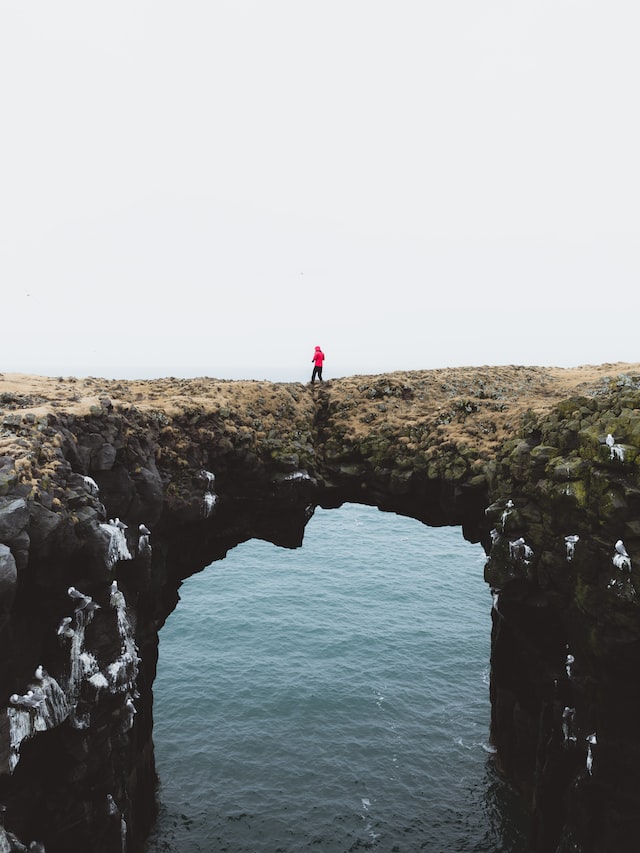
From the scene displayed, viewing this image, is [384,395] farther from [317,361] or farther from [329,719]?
[329,719]

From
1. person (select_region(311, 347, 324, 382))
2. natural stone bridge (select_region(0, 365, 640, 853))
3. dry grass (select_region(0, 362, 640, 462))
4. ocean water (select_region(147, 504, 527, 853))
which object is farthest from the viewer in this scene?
person (select_region(311, 347, 324, 382))

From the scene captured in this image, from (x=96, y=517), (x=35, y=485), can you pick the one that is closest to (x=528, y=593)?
(x=96, y=517)

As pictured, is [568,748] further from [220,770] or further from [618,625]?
[220,770]

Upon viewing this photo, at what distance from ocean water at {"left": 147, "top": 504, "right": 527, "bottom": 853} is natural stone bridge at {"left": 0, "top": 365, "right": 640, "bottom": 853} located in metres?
3.02

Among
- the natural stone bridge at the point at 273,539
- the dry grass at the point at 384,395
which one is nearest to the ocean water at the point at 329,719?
the natural stone bridge at the point at 273,539

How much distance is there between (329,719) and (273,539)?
12.6 meters

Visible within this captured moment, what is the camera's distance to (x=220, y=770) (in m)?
36.4

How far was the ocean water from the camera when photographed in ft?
106

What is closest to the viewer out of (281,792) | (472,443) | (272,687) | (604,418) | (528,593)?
(604,418)

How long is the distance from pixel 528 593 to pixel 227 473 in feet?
62.5

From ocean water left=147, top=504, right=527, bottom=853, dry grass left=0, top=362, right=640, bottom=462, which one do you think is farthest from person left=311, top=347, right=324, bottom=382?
ocean water left=147, top=504, right=527, bottom=853

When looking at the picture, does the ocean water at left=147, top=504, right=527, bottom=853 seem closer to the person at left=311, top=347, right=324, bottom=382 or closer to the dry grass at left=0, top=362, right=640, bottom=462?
the dry grass at left=0, top=362, right=640, bottom=462

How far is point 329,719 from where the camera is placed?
41125 mm

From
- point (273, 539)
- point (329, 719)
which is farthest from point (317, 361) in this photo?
point (329, 719)
